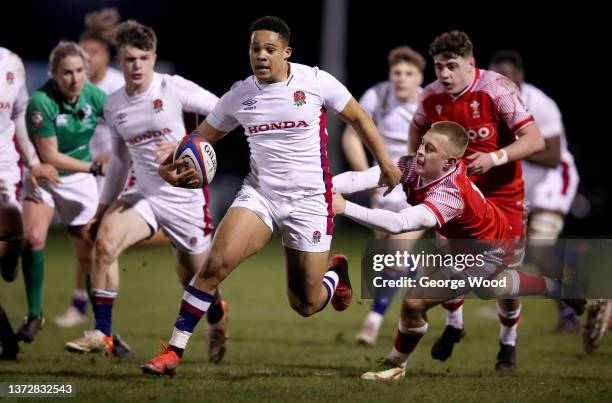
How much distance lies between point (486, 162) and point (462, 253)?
2.02 ft

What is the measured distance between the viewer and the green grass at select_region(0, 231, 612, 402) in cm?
595

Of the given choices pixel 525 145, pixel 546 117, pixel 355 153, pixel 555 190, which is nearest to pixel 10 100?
pixel 355 153

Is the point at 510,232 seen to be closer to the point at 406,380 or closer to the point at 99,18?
the point at 406,380

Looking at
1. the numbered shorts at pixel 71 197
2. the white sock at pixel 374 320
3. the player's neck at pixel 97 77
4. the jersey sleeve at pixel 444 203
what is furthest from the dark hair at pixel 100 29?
the jersey sleeve at pixel 444 203

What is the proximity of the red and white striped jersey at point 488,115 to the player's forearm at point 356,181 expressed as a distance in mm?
799

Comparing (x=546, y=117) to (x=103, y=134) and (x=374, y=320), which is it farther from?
(x=103, y=134)

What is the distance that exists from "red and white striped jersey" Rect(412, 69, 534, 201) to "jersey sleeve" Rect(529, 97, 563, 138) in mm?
2133

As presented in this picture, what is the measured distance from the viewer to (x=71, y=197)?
8391mm

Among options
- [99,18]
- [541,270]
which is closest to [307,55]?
[99,18]

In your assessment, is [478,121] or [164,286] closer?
[478,121]

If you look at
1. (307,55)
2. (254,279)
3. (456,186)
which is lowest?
(254,279)

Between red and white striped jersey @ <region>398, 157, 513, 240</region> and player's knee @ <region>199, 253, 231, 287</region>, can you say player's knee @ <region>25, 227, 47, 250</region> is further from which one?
red and white striped jersey @ <region>398, 157, 513, 240</region>

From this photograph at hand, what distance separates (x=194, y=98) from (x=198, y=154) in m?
1.23

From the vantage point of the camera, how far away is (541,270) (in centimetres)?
779
